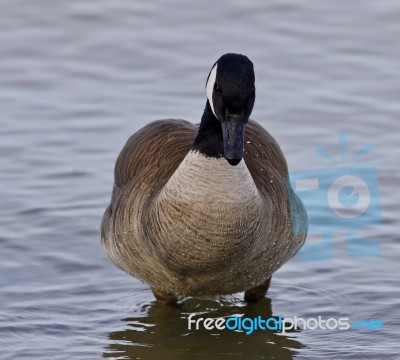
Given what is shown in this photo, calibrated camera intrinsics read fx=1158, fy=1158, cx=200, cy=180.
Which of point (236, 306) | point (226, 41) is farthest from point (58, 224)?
point (226, 41)

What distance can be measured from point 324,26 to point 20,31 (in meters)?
3.73

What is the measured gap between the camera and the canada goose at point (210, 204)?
716 cm

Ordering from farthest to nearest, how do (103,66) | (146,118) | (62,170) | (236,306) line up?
(103,66) < (146,118) < (62,170) < (236,306)

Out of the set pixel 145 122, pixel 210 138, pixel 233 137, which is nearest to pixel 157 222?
pixel 210 138

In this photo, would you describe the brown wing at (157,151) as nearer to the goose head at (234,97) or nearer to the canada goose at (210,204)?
the canada goose at (210,204)

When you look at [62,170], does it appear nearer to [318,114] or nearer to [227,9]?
[318,114]

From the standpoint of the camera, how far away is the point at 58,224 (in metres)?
9.91

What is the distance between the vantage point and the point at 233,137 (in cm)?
698

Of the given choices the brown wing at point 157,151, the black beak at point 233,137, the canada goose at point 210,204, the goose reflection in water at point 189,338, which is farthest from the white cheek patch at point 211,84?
the goose reflection in water at point 189,338

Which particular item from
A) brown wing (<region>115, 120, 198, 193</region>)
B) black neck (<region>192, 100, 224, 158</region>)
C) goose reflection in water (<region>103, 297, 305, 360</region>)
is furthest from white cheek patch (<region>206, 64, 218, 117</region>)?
goose reflection in water (<region>103, 297, 305, 360</region>)

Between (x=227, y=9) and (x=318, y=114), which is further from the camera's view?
(x=227, y=9)

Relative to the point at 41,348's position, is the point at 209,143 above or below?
above

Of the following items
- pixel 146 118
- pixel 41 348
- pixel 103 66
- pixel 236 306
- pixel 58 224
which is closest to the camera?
pixel 41 348

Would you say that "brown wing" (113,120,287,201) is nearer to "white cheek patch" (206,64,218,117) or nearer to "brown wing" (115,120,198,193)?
"brown wing" (115,120,198,193)
